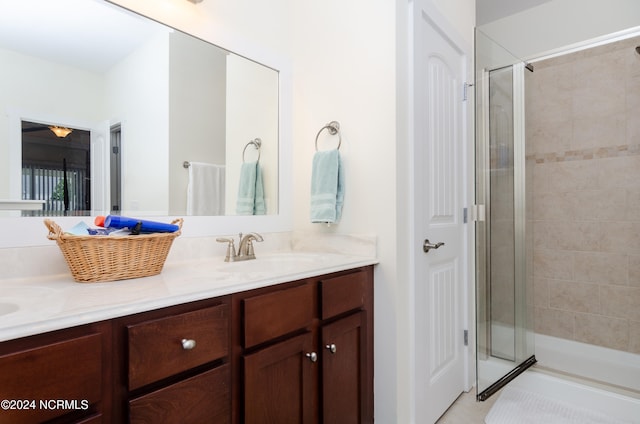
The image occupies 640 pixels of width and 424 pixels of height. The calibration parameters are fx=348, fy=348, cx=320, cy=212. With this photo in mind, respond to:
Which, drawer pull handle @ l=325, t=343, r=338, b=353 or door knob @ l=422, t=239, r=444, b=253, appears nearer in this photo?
drawer pull handle @ l=325, t=343, r=338, b=353

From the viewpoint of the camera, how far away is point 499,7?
2670 millimetres

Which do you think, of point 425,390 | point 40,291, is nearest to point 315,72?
point 40,291

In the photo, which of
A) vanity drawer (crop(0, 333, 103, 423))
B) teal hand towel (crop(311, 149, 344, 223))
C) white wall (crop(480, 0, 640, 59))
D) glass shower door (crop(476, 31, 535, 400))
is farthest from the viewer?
white wall (crop(480, 0, 640, 59))

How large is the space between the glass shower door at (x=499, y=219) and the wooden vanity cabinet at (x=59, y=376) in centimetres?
177

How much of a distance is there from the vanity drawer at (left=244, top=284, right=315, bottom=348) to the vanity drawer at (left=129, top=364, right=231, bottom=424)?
128 millimetres

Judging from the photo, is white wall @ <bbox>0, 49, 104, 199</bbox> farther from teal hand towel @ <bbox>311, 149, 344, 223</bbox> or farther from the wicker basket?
teal hand towel @ <bbox>311, 149, 344, 223</bbox>

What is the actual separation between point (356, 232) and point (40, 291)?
1171mm

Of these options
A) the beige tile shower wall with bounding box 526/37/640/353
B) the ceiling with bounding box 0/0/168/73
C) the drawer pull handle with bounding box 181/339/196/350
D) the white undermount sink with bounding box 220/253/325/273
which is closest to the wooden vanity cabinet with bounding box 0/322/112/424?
the drawer pull handle with bounding box 181/339/196/350

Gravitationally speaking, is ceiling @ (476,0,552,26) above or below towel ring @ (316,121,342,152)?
above

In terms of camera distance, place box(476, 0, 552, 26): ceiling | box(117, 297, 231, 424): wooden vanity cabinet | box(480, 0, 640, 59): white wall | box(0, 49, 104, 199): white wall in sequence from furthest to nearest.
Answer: box(476, 0, 552, 26): ceiling → box(480, 0, 640, 59): white wall → box(0, 49, 104, 199): white wall → box(117, 297, 231, 424): wooden vanity cabinet

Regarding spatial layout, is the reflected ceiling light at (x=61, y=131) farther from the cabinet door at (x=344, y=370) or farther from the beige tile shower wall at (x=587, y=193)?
the beige tile shower wall at (x=587, y=193)

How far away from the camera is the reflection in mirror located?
1.11 meters

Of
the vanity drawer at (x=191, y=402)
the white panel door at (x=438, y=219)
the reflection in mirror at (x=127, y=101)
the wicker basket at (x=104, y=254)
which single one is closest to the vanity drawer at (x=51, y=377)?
the vanity drawer at (x=191, y=402)

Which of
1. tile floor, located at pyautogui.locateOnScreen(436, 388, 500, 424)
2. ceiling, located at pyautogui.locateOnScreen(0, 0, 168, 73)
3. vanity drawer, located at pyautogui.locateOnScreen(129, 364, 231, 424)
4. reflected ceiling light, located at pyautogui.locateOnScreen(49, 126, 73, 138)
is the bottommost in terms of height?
tile floor, located at pyautogui.locateOnScreen(436, 388, 500, 424)
